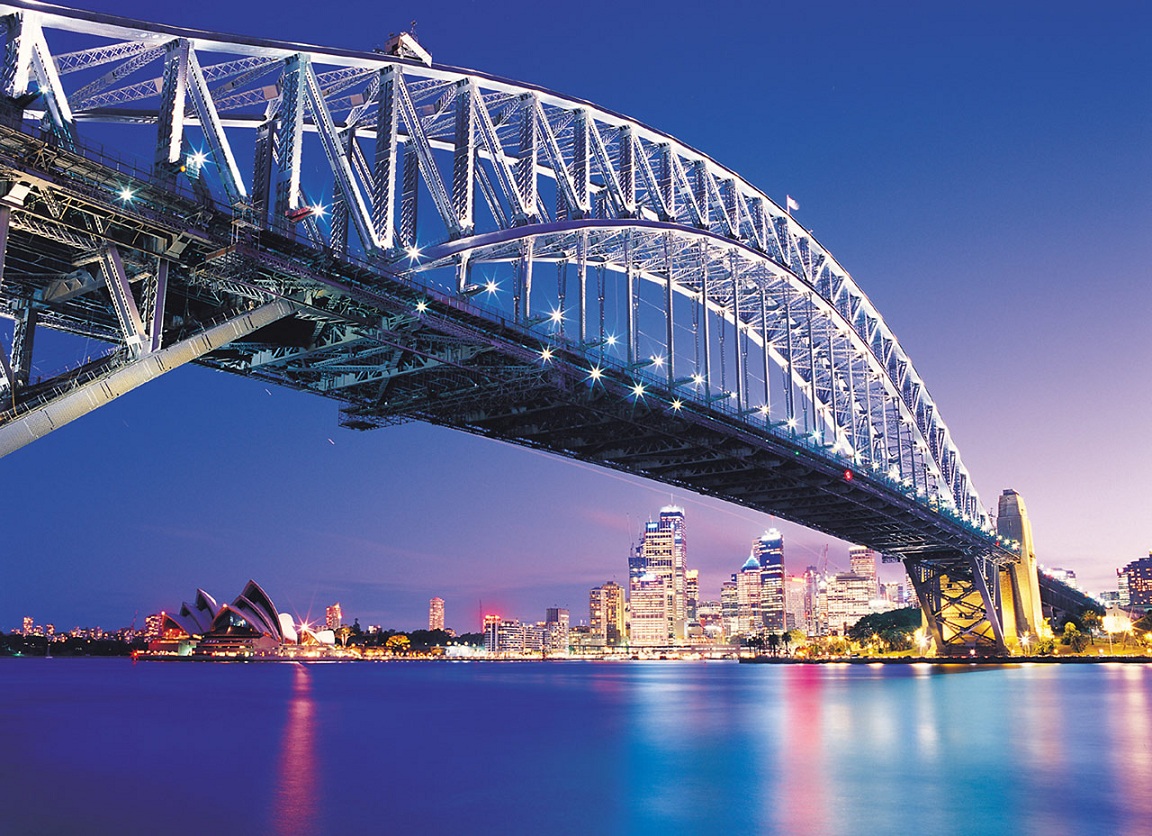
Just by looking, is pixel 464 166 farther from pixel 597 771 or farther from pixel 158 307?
pixel 597 771

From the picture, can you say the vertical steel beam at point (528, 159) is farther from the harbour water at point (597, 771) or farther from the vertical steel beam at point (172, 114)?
the harbour water at point (597, 771)

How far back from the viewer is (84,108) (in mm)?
27047

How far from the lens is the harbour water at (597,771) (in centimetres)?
1730

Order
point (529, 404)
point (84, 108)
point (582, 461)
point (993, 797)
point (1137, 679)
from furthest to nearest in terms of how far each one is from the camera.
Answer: point (1137, 679) → point (582, 461) → point (529, 404) → point (84, 108) → point (993, 797)

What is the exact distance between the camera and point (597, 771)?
2403cm

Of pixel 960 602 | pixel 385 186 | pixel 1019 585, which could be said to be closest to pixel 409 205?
pixel 385 186

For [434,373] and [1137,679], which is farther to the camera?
[1137,679]

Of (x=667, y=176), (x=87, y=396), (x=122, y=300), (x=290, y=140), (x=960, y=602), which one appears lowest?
(x=87, y=396)

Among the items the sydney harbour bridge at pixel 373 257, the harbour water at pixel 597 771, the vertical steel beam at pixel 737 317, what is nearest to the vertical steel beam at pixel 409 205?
the sydney harbour bridge at pixel 373 257

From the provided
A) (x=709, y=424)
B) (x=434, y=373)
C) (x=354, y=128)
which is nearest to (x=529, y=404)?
(x=434, y=373)

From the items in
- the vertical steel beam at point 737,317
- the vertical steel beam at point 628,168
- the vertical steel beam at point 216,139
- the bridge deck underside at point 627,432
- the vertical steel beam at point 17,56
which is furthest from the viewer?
Result: the vertical steel beam at point 737,317

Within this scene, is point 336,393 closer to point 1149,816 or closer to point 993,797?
point 993,797

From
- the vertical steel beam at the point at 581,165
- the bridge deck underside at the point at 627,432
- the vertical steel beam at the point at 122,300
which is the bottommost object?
the vertical steel beam at the point at 122,300

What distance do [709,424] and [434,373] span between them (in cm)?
1409
